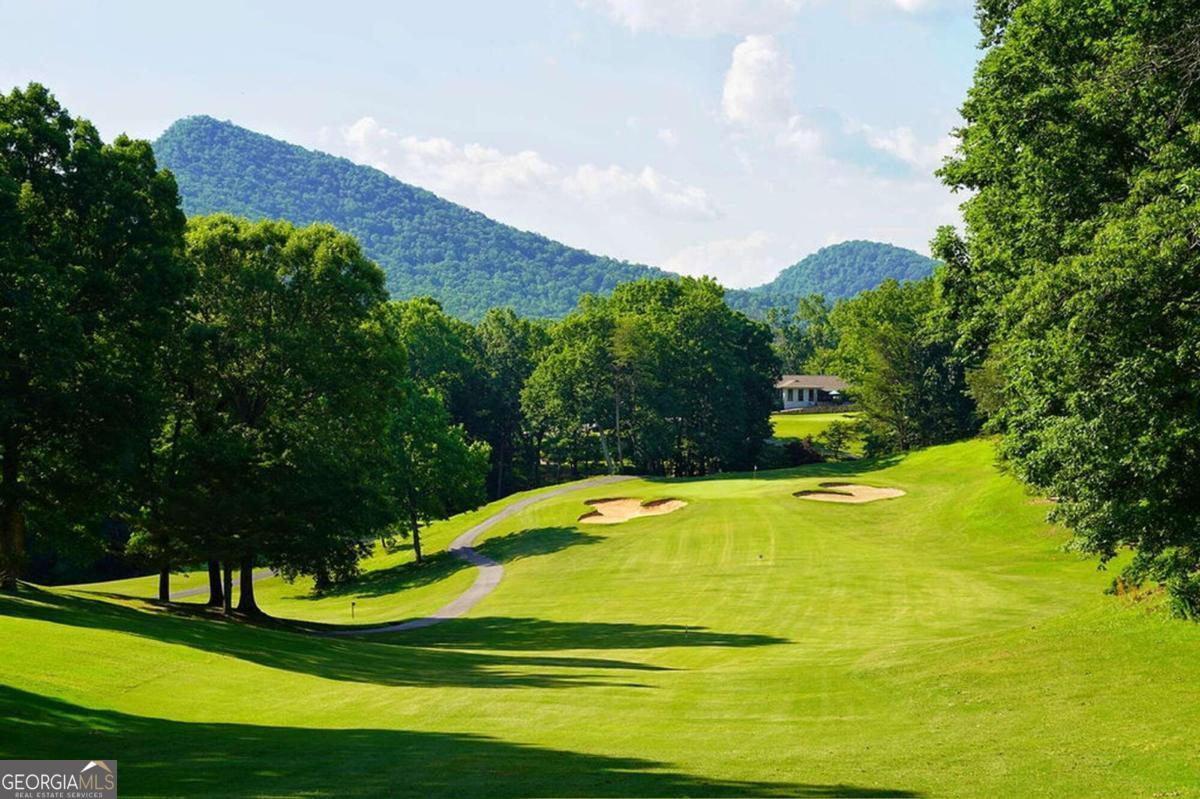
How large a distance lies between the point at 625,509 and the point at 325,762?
53.5 metres

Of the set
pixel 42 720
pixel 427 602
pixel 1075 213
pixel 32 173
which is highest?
pixel 32 173

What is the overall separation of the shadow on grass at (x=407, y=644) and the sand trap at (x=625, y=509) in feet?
79.3

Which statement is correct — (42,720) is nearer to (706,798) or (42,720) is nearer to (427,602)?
(706,798)

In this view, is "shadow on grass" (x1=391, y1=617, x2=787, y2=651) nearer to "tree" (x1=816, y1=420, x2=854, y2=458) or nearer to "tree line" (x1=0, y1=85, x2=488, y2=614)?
"tree line" (x1=0, y1=85, x2=488, y2=614)

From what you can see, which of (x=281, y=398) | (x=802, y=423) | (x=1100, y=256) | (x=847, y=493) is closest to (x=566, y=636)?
(x=281, y=398)

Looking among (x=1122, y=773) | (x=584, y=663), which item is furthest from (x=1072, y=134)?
(x=584, y=663)

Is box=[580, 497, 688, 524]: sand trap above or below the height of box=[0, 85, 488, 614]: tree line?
below

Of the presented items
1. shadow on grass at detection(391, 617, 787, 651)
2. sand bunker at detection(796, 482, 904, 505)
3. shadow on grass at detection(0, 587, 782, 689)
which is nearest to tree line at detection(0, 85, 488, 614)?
shadow on grass at detection(0, 587, 782, 689)

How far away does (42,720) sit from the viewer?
15805 mm

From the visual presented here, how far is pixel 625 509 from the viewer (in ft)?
222

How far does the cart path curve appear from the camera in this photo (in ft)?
146

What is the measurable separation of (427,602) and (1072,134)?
Result: 133 ft

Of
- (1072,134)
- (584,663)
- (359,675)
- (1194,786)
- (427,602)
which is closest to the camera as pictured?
(1194,786)

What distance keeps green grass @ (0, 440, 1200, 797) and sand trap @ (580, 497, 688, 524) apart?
16649 mm
